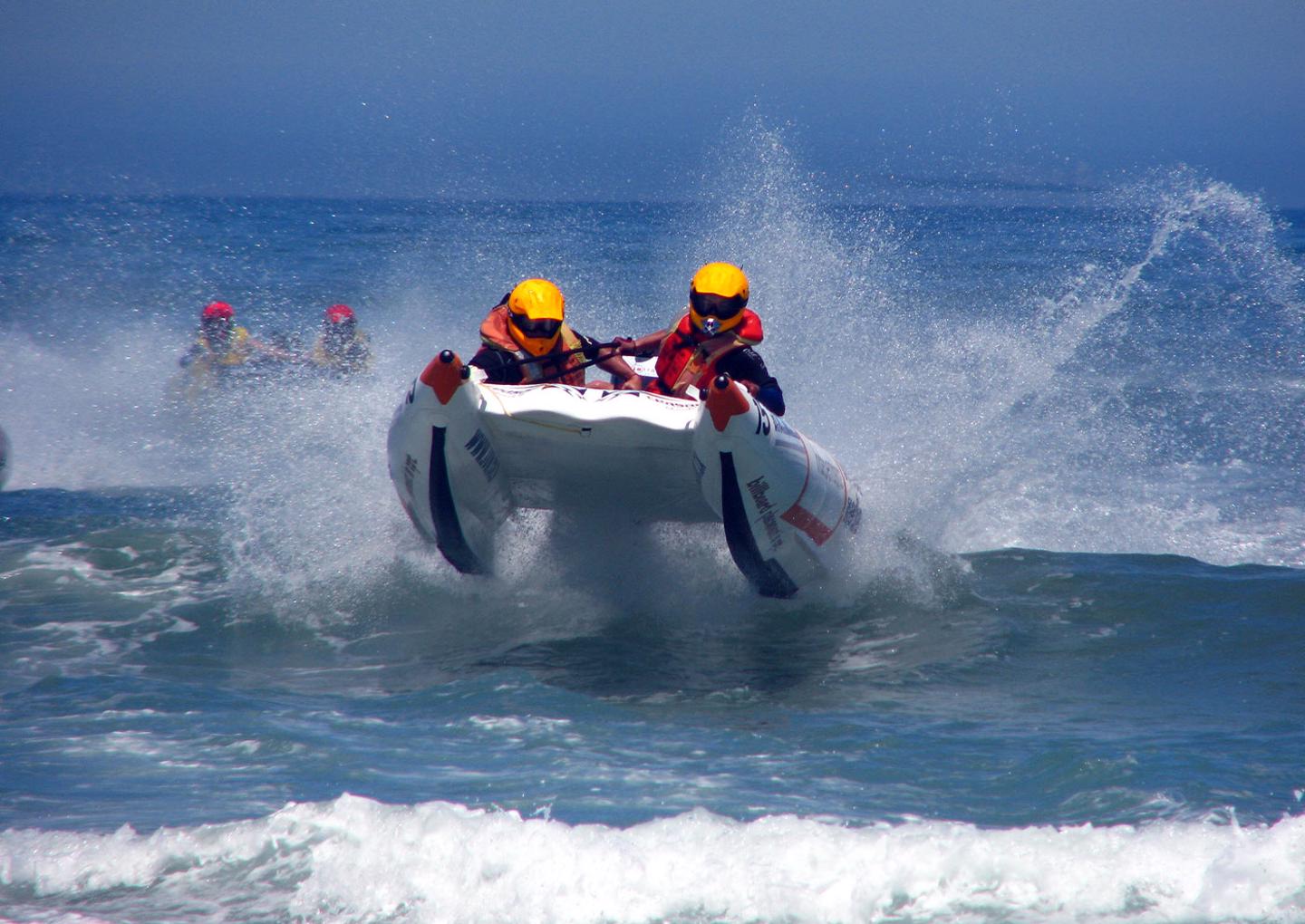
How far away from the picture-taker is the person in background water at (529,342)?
6219 mm

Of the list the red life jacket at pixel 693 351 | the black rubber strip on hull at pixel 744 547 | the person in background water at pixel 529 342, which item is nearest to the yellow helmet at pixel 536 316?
the person in background water at pixel 529 342

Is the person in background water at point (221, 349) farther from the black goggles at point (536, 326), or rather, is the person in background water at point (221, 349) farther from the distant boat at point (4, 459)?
the black goggles at point (536, 326)

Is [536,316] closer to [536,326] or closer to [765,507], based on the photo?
[536,326]

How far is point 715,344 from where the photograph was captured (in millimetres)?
6477

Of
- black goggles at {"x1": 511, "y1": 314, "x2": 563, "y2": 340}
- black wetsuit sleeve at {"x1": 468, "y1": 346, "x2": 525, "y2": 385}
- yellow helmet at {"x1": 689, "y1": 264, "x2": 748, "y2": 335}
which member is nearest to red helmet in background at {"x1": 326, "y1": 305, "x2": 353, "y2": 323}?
black wetsuit sleeve at {"x1": 468, "y1": 346, "x2": 525, "y2": 385}

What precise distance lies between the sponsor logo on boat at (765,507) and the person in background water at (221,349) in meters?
6.66

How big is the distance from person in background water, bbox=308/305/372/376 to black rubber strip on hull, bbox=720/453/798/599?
539 cm

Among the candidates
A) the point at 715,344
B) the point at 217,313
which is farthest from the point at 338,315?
the point at 715,344

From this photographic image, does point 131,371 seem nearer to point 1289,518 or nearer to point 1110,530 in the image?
point 1110,530

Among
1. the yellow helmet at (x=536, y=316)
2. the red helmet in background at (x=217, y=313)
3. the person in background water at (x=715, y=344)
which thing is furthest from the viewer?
the red helmet in background at (x=217, y=313)

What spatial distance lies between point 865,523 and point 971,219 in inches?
1080

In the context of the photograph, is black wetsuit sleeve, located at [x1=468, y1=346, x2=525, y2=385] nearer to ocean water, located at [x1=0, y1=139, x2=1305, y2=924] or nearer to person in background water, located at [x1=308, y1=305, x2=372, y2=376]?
ocean water, located at [x1=0, y1=139, x2=1305, y2=924]

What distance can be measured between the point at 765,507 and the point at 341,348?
21.4ft

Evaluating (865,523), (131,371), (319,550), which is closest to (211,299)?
(131,371)
